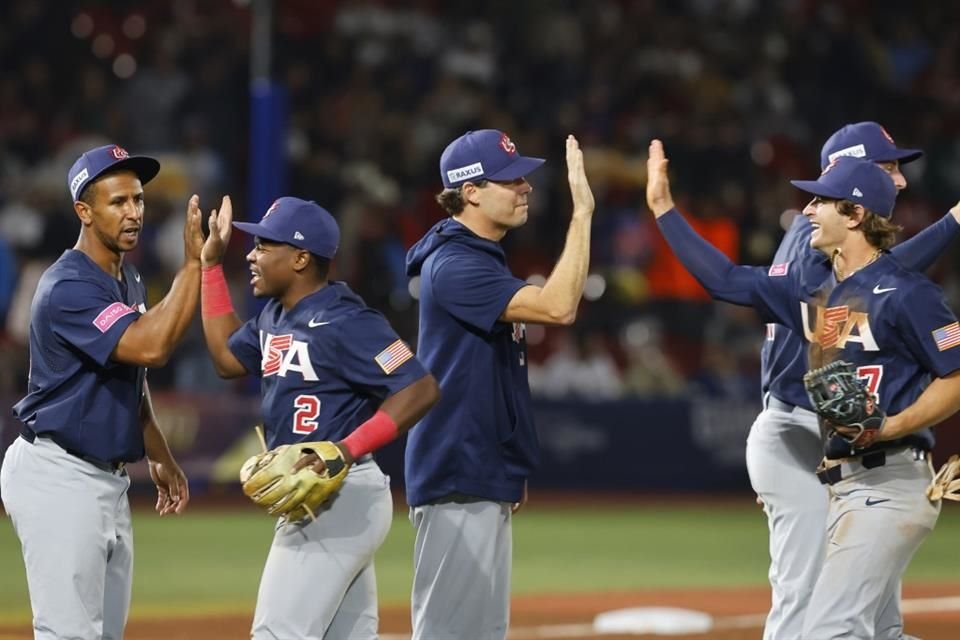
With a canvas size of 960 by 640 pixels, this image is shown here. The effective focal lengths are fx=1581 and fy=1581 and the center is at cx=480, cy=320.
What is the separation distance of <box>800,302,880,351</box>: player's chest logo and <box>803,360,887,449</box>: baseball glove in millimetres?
172

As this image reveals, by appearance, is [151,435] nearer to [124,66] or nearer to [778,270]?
[778,270]

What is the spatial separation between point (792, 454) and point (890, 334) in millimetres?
1376

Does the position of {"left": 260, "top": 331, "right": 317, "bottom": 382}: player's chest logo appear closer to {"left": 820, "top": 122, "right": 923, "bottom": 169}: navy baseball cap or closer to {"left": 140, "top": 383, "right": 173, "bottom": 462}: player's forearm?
{"left": 140, "top": 383, "right": 173, "bottom": 462}: player's forearm

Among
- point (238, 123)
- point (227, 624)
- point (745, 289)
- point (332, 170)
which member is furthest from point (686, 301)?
point (745, 289)

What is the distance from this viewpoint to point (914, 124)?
20.8 metres

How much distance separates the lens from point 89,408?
5.68 metres

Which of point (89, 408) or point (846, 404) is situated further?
point (89, 408)

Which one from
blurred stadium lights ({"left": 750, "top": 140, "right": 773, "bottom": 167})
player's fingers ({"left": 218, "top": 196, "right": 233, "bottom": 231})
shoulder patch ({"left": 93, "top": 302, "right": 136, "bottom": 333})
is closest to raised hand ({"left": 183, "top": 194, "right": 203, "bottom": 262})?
player's fingers ({"left": 218, "top": 196, "right": 233, "bottom": 231})

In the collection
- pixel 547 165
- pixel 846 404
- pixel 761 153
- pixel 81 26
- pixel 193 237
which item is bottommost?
pixel 846 404

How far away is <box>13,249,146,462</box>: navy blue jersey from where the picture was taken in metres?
5.61

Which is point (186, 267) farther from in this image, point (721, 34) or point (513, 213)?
point (721, 34)

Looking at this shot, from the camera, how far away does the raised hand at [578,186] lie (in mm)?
5891

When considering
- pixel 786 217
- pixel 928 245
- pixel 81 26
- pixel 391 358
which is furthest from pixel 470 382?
pixel 81 26

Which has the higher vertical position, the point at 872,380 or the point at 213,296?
the point at 213,296
